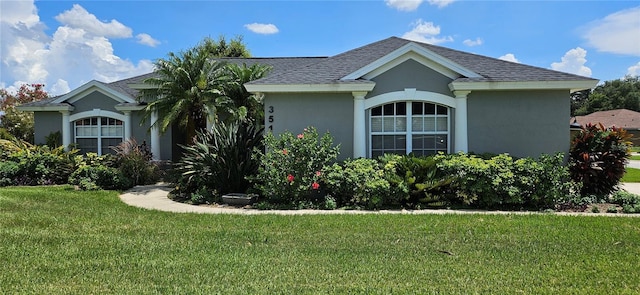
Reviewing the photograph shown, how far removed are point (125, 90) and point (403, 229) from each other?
14.4 metres

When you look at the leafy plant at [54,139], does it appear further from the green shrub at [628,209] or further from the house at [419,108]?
the green shrub at [628,209]

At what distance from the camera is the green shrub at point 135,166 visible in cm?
1359

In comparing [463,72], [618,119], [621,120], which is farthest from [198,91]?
[618,119]

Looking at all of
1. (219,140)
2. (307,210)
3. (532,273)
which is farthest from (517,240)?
(219,140)

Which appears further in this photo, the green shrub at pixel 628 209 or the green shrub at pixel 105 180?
the green shrub at pixel 105 180

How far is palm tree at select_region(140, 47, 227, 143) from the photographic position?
12.8 m

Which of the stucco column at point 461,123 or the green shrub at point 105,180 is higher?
the stucco column at point 461,123

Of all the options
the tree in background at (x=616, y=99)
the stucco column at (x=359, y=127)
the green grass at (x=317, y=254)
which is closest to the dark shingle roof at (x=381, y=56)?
the stucco column at (x=359, y=127)

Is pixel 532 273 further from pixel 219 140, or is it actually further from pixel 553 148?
pixel 219 140

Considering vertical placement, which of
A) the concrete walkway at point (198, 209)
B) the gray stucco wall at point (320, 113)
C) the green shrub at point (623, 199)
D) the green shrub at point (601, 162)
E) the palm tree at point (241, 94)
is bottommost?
the concrete walkway at point (198, 209)

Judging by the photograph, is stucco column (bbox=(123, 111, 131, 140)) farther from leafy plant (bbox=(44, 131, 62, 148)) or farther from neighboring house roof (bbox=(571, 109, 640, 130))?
neighboring house roof (bbox=(571, 109, 640, 130))

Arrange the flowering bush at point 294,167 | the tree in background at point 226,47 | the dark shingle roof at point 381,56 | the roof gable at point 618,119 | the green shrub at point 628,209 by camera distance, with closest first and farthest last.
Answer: the green shrub at point 628,209, the flowering bush at point 294,167, the dark shingle roof at point 381,56, the tree in background at point 226,47, the roof gable at point 618,119

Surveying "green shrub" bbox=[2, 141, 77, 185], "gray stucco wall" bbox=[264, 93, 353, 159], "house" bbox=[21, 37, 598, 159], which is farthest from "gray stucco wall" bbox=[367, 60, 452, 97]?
"green shrub" bbox=[2, 141, 77, 185]

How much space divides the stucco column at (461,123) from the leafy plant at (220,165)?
5.56 m
